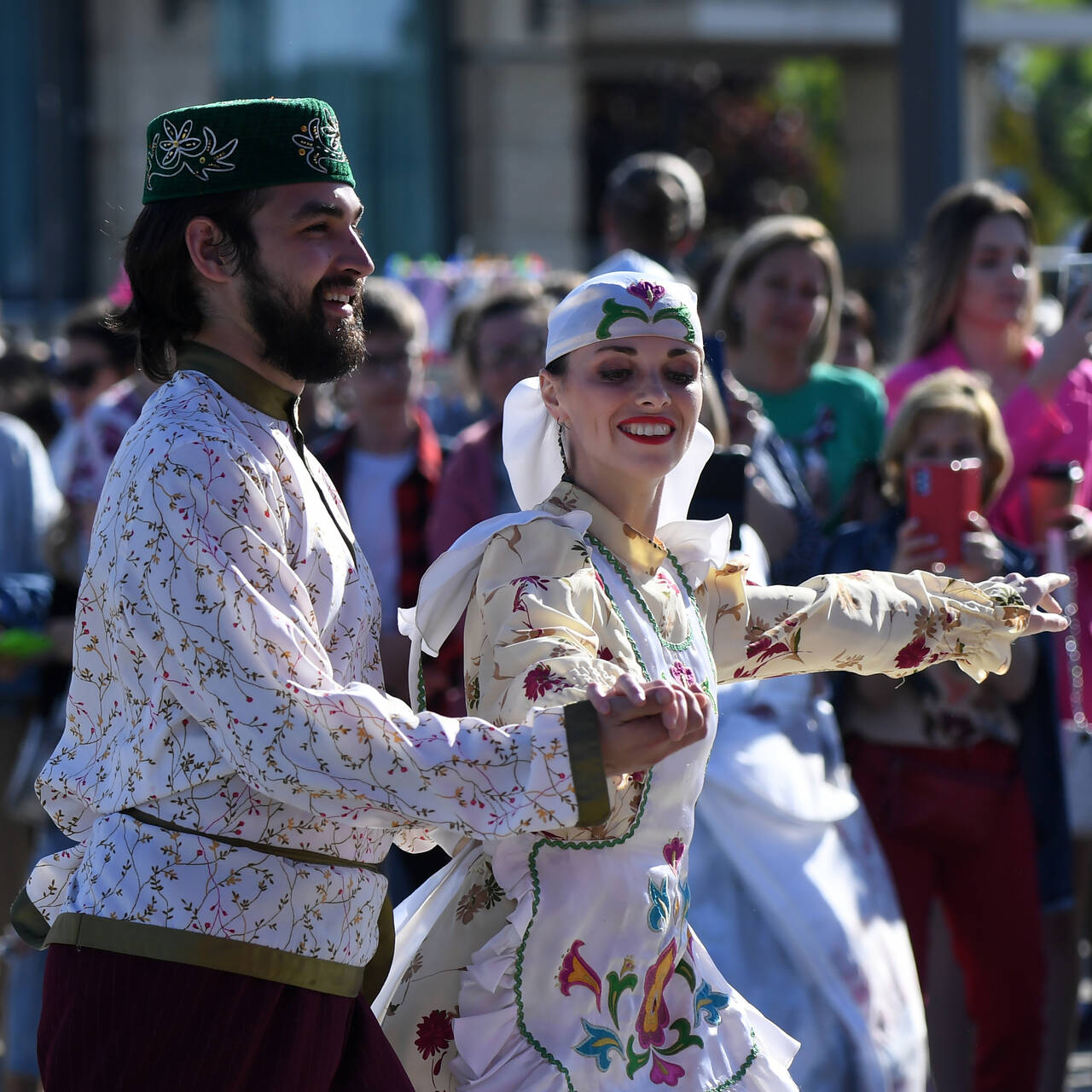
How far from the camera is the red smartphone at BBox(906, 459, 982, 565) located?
3.98 m

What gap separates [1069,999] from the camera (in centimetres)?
454

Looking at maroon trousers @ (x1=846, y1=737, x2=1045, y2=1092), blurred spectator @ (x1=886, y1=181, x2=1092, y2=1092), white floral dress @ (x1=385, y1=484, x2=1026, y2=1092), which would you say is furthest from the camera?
blurred spectator @ (x1=886, y1=181, x2=1092, y2=1092)

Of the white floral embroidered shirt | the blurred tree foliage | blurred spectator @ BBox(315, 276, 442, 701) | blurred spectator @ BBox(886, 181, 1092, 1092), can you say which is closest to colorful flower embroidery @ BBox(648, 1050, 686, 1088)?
the white floral embroidered shirt

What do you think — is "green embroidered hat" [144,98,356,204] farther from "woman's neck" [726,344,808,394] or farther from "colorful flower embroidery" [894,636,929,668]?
"woman's neck" [726,344,808,394]

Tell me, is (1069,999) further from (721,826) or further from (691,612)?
(691,612)

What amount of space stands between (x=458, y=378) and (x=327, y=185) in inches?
148

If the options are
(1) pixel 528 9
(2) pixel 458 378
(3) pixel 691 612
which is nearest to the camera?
(3) pixel 691 612

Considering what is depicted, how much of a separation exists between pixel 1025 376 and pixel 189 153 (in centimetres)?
307

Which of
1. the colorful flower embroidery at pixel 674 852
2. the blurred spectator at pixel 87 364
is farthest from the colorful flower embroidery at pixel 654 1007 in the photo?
the blurred spectator at pixel 87 364

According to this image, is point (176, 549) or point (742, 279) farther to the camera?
point (742, 279)

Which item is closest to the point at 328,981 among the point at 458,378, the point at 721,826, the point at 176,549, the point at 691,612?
the point at 176,549

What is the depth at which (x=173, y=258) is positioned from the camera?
2.48 metres

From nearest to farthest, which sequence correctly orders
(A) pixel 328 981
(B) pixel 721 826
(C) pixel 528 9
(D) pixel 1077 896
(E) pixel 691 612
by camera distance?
(A) pixel 328 981
(E) pixel 691 612
(B) pixel 721 826
(D) pixel 1077 896
(C) pixel 528 9

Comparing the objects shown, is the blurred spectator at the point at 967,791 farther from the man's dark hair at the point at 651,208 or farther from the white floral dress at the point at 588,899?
the white floral dress at the point at 588,899
